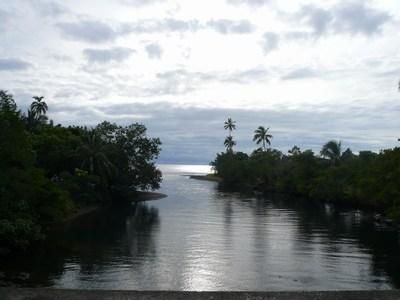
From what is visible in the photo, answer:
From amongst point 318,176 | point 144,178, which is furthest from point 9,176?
point 318,176

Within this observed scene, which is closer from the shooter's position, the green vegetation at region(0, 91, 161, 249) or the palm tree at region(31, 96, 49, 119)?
the green vegetation at region(0, 91, 161, 249)

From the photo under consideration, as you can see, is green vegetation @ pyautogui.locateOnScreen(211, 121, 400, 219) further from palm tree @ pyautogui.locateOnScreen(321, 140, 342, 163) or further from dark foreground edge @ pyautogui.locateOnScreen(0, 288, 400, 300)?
dark foreground edge @ pyautogui.locateOnScreen(0, 288, 400, 300)

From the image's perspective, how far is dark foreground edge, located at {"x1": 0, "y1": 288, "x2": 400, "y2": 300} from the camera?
802 inches

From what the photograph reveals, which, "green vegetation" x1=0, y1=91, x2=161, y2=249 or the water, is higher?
"green vegetation" x1=0, y1=91, x2=161, y2=249

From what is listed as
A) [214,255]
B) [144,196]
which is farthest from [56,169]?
[214,255]

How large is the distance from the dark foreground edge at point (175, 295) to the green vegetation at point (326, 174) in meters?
23.6

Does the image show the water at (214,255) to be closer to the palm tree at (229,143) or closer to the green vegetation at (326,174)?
the green vegetation at (326,174)

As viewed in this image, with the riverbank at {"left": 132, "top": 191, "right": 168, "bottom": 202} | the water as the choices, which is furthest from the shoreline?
the water

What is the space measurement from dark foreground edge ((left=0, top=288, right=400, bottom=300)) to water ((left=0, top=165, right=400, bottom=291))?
6922 millimetres

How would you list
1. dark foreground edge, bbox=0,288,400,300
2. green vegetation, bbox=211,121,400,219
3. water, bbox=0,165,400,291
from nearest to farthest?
dark foreground edge, bbox=0,288,400,300 < water, bbox=0,165,400,291 < green vegetation, bbox=211,121,400,219

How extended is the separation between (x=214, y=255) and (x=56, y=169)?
138 feet

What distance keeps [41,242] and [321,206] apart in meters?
55.8

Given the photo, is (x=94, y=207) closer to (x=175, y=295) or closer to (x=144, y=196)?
(x=144, y=196)

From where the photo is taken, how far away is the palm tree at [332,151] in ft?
329
